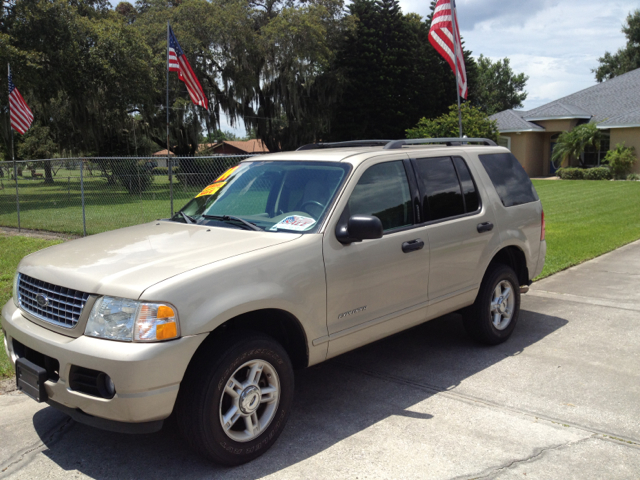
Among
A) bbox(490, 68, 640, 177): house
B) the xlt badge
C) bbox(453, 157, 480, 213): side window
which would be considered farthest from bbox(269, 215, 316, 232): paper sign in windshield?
bbox(490, 68, 640, 177): house

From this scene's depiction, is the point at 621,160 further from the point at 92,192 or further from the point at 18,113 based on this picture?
the point at 18,113

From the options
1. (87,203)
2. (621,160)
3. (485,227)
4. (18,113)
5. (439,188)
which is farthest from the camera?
(621,160)

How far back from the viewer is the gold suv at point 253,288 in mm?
3135

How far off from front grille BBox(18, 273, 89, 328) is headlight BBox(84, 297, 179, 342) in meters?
0.17

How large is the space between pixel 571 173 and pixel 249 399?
32136 millimetres

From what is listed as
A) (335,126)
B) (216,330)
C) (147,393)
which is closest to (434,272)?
(216,330)

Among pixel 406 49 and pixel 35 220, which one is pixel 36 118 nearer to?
pixel 35 220

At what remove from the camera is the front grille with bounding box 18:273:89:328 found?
130 inches

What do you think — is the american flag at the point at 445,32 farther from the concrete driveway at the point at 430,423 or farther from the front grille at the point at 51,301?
the front grille at the point at 51,301

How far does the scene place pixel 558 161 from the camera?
3434 cm

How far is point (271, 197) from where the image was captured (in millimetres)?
A: 4562

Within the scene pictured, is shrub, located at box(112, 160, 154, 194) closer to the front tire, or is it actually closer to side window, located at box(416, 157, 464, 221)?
side window, located at box(416, 157, 464, 221)

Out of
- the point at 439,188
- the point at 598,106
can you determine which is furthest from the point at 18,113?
the point at 598,106

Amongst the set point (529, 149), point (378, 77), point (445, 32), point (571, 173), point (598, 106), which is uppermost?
point (378, 77)
